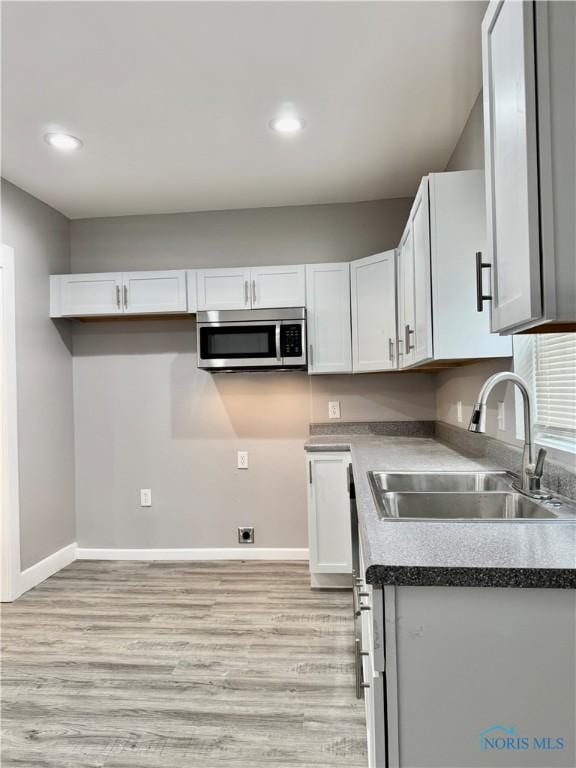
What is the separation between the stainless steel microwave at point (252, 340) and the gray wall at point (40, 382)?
Result: 1.13 metres

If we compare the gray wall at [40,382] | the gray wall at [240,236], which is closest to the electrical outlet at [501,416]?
the gray wall at [240,236]

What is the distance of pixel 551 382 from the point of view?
1731 mm

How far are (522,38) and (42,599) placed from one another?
11.5ft

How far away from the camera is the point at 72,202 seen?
3488 millimetres

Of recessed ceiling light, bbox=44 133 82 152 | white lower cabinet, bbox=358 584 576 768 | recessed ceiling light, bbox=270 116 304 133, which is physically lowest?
white lower cabinet, bbox=358 584 576 768

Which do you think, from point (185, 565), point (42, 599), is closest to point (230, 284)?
point (185, 565)

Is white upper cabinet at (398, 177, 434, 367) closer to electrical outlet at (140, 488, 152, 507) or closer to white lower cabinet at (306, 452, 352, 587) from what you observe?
white lower cabinet at (306, 452, 352, 587)

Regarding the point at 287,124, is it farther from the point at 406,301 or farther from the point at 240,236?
the point at 240,236

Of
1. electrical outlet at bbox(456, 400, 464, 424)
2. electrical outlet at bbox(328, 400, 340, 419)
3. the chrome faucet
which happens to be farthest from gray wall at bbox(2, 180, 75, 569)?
the chrome faucet

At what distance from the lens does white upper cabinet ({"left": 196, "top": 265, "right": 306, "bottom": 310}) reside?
3352mm

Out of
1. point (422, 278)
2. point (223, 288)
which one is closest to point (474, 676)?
point (422, 278)

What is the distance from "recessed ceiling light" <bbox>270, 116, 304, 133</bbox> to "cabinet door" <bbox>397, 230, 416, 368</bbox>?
30.1 inches

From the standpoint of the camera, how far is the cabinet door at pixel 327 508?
2998 mm

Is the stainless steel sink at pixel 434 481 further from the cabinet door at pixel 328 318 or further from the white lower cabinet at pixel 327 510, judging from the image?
the cabinet door at pixel 328 318
